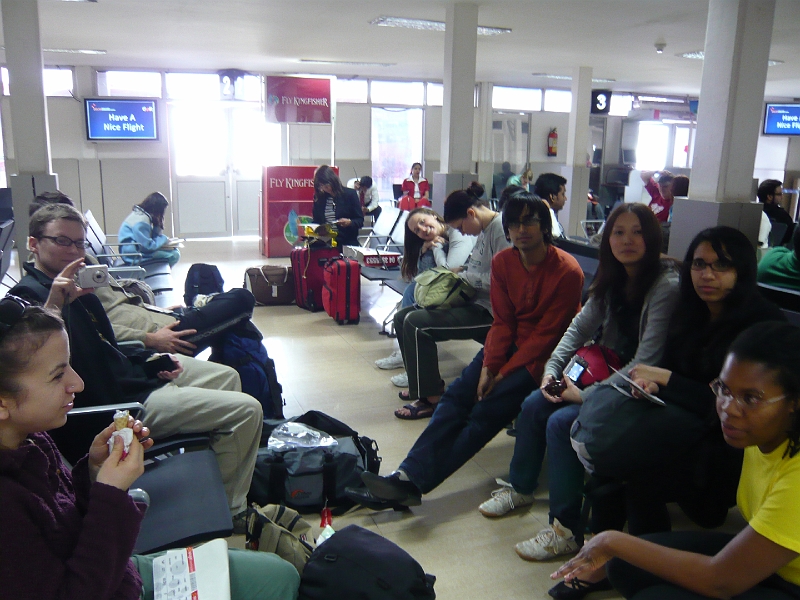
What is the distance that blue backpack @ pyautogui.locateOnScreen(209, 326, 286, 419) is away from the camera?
11.2 feet

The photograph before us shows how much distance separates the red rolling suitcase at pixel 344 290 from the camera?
589 centimetres

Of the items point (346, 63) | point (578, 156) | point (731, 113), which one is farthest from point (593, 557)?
point (346, 63)

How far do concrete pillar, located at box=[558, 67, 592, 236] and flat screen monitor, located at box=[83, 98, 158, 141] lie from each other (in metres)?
6.94

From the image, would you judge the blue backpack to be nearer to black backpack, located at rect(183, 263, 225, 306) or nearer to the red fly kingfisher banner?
black backpack, located at rect(183, 263, 225, 306)

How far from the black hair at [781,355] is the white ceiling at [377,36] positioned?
516 centimetres

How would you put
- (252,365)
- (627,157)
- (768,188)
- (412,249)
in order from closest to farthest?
(252,365) → (412,249) → (768,188) → (627,157)

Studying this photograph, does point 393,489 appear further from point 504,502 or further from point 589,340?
point 589,340

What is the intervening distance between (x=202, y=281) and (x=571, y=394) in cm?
309

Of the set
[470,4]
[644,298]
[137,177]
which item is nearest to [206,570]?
[644,298]

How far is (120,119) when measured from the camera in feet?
36.0

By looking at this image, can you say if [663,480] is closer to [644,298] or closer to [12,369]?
[644,298]

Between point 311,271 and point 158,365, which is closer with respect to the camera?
point 158,365

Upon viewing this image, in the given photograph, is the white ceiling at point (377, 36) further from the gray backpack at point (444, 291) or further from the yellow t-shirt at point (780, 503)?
the yellow t-shirt at point (780, 503)

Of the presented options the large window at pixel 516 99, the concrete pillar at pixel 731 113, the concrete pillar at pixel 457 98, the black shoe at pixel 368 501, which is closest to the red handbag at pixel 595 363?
the black shoe at pixel 368 501
